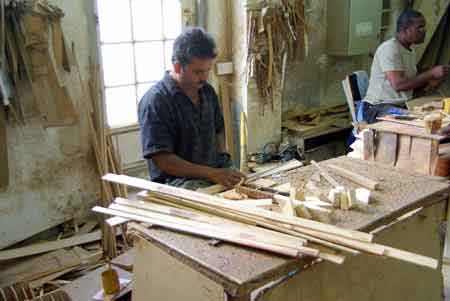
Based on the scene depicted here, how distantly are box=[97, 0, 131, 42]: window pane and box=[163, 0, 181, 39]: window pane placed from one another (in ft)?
1.22

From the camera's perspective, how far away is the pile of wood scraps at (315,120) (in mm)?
4586

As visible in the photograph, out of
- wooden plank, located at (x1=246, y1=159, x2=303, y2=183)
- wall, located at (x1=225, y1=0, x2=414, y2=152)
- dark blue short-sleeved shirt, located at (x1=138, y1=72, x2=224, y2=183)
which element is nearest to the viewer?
wooden plank, located at (x1=246, y1=159, x2=303, y2=183)

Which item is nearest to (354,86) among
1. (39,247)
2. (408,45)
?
(408,45)

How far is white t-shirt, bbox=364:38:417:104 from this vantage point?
3961mm

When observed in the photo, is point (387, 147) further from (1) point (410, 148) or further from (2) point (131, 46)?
(2) point (131, 46)

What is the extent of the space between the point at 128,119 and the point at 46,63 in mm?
922

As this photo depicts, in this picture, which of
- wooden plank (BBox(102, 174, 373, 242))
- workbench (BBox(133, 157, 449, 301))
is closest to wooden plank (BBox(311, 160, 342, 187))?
workbench (BBox(133, 157, 449, 301))

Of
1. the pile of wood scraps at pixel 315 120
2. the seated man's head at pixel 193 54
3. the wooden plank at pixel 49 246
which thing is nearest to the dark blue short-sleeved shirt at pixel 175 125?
the seated man's head at pixel 193 54

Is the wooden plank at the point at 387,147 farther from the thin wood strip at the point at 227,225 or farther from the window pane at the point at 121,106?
the window pane at the point at 121,106

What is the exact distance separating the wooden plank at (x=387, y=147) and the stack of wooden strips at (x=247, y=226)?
1.32 m

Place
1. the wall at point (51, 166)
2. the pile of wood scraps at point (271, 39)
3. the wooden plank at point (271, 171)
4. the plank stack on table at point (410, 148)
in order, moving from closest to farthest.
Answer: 1. the wooden plank at point (271, 171)
2. the plank stack on table at point (410, 148)
3. the wall at point (51, 166)
4. the pile of wood scraps at point (271, 39)

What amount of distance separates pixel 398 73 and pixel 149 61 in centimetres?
208

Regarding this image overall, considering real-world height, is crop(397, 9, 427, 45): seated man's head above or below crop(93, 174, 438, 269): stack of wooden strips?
above

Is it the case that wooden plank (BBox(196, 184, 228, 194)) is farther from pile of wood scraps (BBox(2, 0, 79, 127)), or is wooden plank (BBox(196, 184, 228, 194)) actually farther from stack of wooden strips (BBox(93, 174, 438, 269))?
pile of wood scraps (BBox(2, 0, 79, 127))
